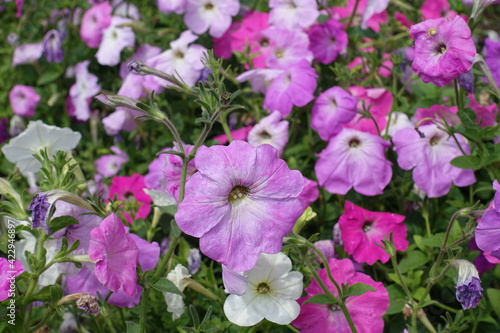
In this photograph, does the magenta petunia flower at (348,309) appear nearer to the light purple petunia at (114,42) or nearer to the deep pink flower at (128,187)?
the deep pink flower at (128,187)

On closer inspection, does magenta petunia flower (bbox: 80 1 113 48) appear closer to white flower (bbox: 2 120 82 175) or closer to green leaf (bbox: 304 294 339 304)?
white flower (bbox: 2 120 82 175)

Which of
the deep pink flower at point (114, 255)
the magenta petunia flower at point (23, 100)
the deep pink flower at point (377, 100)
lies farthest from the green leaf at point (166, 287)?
the magenta petunia flower at point (23, 100)

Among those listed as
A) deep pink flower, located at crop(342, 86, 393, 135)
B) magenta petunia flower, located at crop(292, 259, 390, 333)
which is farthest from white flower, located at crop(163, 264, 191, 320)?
deep pink flower, located at crop(342, 86, 393, 135)

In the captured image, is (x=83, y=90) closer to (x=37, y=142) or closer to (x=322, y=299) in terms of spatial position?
(x=37, y=142)

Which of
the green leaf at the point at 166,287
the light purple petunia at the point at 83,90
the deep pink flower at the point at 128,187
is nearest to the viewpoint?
the green leaf at the point at 166,287

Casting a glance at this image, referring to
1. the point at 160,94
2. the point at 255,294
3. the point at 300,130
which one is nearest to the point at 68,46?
the point at 160,94

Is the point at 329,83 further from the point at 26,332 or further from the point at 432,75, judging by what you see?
the point at 26,332
